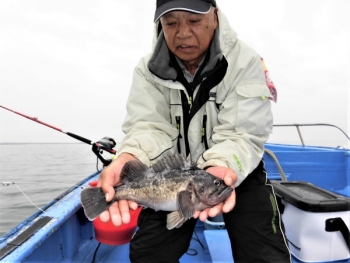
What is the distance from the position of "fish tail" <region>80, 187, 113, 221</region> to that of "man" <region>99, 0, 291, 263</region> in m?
0.06

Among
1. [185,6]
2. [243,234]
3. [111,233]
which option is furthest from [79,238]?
[185,6]

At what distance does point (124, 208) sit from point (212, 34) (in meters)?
1.75

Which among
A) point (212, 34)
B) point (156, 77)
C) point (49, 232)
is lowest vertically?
point (49, 232)

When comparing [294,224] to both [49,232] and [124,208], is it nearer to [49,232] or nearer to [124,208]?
[124,208]

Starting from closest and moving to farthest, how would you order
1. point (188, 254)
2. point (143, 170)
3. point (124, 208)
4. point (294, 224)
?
point (124, 208) < point (143, 170) < point (294, 224) < point (188, 254)

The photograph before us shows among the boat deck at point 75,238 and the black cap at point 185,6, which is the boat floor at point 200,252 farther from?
the black cap at point 185,6

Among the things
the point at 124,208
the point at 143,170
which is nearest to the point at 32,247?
the point at 124,208

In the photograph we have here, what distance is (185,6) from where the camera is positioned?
233cm

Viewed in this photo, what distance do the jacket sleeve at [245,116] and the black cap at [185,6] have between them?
0.59m

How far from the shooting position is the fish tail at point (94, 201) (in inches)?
81.9

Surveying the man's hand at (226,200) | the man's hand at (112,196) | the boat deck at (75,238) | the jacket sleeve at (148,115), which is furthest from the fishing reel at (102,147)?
the man's hand at (226,200)

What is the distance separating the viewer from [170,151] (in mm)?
2771

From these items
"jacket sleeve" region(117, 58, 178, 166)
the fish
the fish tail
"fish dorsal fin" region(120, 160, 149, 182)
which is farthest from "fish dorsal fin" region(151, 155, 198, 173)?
the fish tail

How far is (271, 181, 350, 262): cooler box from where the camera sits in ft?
9.00
